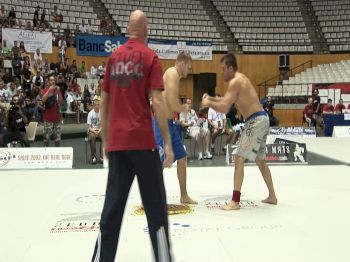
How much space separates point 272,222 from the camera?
497 centimetres

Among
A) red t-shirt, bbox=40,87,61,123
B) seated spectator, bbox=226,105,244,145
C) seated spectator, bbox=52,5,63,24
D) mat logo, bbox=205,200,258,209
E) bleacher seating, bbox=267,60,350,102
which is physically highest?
seated spectator, bbox=52,5,63,24

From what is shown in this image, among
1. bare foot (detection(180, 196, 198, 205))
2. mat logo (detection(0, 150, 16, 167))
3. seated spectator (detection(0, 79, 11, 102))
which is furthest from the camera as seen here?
seated spectator (detection(0, 79, 11, 102))

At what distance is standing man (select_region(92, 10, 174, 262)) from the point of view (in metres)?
3.10

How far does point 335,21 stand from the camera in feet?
84.4

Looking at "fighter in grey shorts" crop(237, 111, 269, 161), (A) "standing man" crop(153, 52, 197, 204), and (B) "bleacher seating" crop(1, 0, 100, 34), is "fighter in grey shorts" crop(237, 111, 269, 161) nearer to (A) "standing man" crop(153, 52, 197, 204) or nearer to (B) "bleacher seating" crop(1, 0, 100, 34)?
(A) "standing man" crop(153, 52, 197, 204)

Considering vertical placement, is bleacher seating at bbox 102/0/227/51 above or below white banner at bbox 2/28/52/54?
above

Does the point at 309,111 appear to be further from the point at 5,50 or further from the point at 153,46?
the point at 5,50

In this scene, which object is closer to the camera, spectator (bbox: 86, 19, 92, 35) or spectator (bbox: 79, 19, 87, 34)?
spectator (bbox: 79, 19, 87, 34)

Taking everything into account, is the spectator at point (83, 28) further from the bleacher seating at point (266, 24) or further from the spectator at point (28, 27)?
the bleacher seating at point (266, 24)

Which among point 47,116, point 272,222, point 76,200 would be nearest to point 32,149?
point 47,116

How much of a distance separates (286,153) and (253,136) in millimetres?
4498

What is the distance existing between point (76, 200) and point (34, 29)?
1352 centimetres

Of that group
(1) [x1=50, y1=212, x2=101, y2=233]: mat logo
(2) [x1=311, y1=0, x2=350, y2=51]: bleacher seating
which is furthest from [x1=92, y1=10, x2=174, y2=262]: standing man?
(2) [x1=311, y1=0, x2=350, y2=51]: bleacher seating

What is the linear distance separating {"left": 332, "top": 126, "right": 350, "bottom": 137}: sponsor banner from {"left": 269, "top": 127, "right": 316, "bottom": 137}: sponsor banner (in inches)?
55.4
